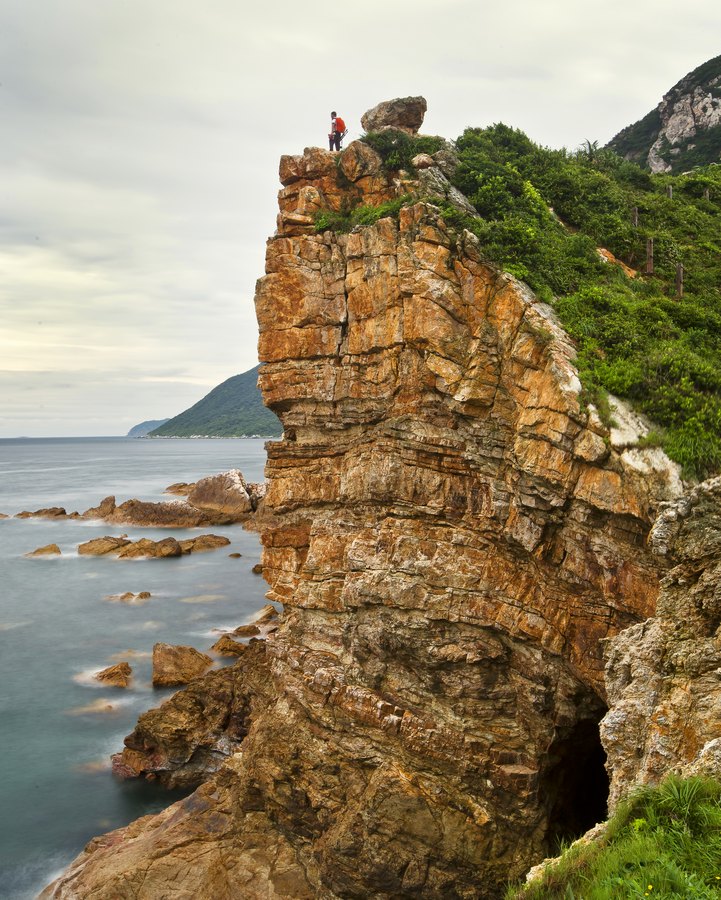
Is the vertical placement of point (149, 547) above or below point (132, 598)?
above

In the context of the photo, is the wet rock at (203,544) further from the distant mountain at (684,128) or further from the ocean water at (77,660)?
the distant mountain at (684,128)

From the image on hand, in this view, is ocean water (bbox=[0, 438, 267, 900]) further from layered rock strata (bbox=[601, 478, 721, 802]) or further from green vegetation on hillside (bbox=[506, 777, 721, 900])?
green vegetation on hillside (bbox=[506, 777, 721, 900])

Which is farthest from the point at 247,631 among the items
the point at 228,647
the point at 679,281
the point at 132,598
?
the point at 679,281

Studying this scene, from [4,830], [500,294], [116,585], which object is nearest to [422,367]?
[500,294]

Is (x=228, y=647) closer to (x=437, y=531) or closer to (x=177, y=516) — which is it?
(x=437, y=531)

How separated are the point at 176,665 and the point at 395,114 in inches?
1071

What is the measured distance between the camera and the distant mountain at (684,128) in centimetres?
5794

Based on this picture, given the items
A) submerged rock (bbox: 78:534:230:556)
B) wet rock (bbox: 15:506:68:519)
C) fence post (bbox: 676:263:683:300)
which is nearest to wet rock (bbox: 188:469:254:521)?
submerged rock (bbox: 78:534:230:556)

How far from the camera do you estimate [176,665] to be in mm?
33000

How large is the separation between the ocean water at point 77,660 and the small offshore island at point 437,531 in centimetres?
304

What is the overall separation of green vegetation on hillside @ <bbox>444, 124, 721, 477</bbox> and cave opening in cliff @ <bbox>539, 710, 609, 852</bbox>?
24.7 feet

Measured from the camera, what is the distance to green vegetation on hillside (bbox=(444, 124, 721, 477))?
14797mm

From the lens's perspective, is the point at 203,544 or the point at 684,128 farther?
the point at 684,128

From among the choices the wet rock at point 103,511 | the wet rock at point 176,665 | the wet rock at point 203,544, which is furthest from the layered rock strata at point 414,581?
the wet rock at point 103,511
